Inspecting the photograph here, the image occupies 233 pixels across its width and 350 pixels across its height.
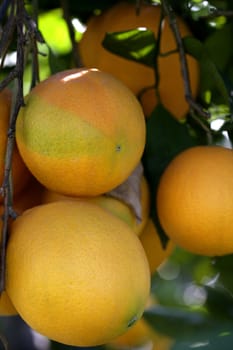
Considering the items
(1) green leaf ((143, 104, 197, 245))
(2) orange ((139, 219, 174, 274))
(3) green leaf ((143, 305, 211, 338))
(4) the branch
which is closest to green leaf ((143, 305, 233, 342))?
(3) green leaf ((143, 305, 211, 338))

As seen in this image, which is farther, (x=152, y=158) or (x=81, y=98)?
(x=152, y=158)

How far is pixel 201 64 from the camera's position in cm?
117

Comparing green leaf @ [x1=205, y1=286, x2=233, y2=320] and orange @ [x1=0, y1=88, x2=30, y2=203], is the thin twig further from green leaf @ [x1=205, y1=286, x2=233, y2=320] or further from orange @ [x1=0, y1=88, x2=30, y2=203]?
green leaf @ [x1=205, y1=286, x2=233, y2=320]

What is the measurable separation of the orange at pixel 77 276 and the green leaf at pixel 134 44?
0.34 meters

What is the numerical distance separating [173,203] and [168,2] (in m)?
0.32

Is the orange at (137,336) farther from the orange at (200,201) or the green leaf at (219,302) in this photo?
the orange at (200,201)

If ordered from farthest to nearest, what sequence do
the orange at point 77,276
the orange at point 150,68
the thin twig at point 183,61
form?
1. the orange at point 150,68
2. the thin twig at point 183,61
3. the orange at point 77,276

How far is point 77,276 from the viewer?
0.83 meters

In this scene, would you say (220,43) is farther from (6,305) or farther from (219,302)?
(6,305)

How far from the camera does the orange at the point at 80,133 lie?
0.90m

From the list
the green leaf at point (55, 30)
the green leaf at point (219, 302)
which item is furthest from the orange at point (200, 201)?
the green leaf at point (55, 30)

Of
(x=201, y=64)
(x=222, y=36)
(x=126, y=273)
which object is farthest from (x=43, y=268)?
(x=222, y=36)

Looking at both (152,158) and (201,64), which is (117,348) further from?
(201,64)

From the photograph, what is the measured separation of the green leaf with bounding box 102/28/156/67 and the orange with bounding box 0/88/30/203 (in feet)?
0.64
